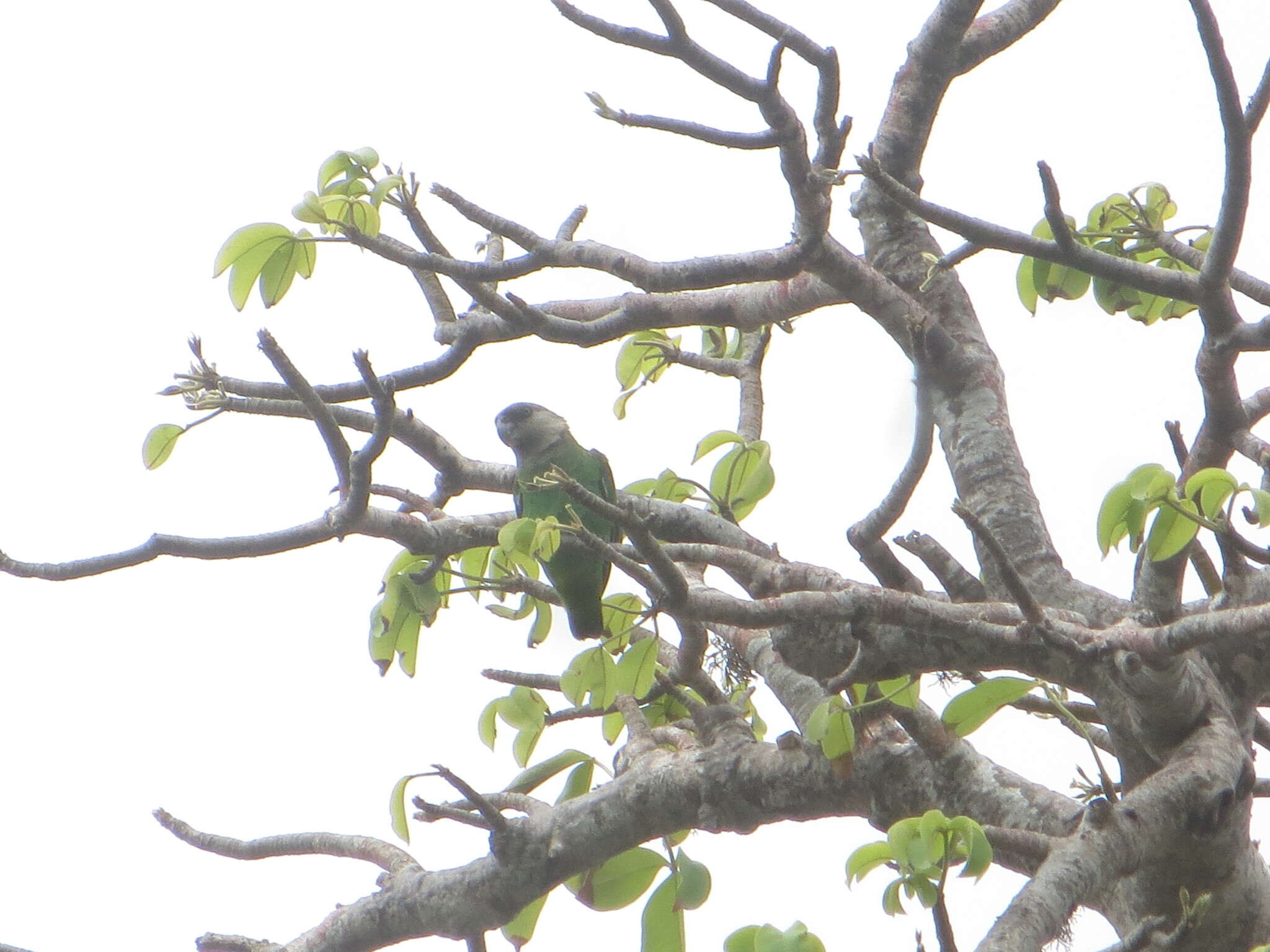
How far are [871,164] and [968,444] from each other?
849 mm

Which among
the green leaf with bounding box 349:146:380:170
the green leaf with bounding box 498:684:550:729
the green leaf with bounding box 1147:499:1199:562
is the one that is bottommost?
the green leaf with bounding box 1147:499:1199:562

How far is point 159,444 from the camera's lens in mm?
2227

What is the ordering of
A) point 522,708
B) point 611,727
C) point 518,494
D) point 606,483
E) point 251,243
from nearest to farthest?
point 251,243, point 522,708, point 611,727, point 518,494, point 606,483

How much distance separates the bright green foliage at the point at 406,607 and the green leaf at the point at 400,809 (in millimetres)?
270

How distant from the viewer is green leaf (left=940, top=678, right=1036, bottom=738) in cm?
164

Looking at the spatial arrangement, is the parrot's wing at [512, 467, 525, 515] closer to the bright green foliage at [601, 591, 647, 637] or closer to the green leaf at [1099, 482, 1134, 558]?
the bright green foliage at [601, 591, 647, 637]

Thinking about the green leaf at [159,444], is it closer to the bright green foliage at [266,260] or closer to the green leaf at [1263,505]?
the bright green foliage at [266,260]

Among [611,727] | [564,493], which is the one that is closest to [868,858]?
[611,727]

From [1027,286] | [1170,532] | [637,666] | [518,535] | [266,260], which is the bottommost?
[1170,532]

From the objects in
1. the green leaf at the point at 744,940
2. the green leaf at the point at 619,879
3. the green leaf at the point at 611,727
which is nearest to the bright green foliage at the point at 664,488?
the green leaf at the point at 611,727

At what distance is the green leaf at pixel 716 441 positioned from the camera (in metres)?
2.29

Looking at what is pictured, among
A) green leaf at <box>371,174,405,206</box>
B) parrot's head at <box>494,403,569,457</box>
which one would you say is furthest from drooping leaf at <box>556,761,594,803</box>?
parrot's head at <box>494,403,569,457</box>

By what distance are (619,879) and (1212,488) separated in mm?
1204

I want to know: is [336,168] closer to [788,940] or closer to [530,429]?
[788,940]
